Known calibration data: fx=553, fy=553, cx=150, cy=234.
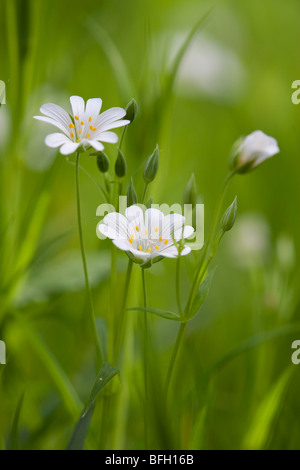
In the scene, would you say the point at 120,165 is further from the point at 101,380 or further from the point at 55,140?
the point at 101,380

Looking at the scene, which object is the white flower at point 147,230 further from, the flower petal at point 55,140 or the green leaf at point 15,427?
the green leaf at point 15,427

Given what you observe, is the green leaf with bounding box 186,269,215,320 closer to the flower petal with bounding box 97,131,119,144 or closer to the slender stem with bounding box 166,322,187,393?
the slender stem with bounding box 166,322,187,393

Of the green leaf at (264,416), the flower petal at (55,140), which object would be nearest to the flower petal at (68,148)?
the flower petal at (55,140)

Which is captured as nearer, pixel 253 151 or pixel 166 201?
pixel 253 151

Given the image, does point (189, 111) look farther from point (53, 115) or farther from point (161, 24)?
point (53, 115)

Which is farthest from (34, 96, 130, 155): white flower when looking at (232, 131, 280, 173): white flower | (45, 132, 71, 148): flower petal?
(232, 131, 280, 173): white flower

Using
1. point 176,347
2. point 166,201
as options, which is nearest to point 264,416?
point 176,347
